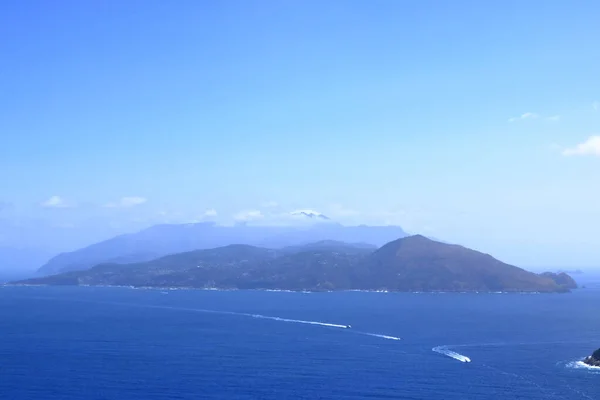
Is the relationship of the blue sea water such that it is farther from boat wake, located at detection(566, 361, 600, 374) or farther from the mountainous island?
the mountainous island

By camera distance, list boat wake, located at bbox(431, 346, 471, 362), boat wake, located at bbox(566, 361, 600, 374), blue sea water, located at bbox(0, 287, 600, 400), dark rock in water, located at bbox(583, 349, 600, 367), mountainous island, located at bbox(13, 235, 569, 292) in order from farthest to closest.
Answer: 1. mountainous island, located at bbox(13, 235, 569, 292)
2. boat wake, located at bbox(431, 346, 471, 362)
3. dark rock in water, located at bbox(583, 349, 600, 367)
4. boat wake, located at bbox(566, 361, 600, 374)
5. blue sea water, located at bbox(0, 287, 600, 400)

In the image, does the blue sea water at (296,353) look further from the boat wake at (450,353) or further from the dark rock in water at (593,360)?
the dark rock in water at (593,360)

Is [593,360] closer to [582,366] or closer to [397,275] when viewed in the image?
[582,366]

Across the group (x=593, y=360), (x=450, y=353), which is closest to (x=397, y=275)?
(x=450, y=353)

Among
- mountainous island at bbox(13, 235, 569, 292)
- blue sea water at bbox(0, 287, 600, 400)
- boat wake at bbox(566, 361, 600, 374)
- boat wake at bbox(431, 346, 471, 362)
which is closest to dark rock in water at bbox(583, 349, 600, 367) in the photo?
boat wake at bbox(566, 361, 600, 374)

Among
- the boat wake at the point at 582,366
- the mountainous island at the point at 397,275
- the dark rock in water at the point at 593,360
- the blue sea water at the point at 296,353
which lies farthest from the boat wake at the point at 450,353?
the mountainous island at the point at 397,275

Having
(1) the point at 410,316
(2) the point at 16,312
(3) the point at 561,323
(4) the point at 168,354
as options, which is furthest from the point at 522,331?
(2) the point at 16,312
